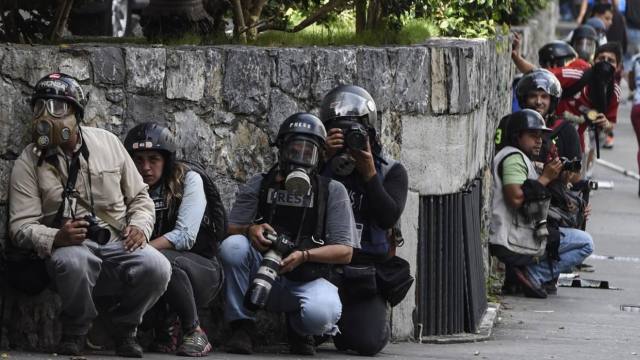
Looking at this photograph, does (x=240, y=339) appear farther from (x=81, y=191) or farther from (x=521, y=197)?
(x=521, y=197)

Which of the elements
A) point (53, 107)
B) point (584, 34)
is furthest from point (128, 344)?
point (584, 34)

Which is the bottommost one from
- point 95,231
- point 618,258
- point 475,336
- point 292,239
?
point 618,258

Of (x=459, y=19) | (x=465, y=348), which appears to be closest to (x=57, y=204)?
(x=465, y=348)

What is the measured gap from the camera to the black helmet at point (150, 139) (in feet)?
27.9

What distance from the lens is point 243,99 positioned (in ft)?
29.3

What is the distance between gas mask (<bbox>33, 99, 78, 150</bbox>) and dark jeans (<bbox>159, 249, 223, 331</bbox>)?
2.70 ft

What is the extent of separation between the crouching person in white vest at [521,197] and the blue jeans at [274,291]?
309 cm

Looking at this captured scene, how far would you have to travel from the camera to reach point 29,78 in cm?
841

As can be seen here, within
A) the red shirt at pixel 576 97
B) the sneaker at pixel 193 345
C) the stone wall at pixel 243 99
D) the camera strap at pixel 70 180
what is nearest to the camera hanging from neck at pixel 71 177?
the camera strap at pixel 70 180

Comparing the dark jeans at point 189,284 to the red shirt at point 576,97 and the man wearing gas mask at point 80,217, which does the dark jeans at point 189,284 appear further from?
the red shirt at point 576,97

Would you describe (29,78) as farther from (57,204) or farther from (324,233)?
(324,233)

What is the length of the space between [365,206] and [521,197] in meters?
2.78

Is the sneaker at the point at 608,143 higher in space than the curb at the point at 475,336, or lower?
higher

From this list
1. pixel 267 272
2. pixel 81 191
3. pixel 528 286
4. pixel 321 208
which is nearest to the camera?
pixel 81 191
